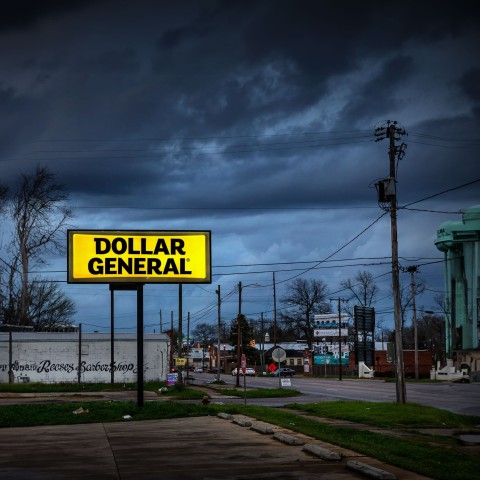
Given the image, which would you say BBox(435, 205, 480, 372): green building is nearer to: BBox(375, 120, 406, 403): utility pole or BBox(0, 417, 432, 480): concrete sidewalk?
BBox(375, 120, 406, 403): utility pole

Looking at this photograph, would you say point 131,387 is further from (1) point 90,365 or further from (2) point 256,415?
(2) point 256,415

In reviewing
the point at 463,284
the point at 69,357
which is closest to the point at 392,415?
the point at 69,357

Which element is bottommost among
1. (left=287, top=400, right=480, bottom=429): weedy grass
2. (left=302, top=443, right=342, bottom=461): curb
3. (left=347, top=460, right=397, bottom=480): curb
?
(left=287, top=400, right=480, bottom=429): weedy grass

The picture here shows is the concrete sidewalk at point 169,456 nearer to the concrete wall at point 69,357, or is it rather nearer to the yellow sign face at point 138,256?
the yellow sign face at point 138,256

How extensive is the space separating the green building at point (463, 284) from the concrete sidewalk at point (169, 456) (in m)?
59.1

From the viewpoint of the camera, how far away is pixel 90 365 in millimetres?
57562

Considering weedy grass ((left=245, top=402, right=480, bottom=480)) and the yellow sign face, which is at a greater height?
the yellow sign face

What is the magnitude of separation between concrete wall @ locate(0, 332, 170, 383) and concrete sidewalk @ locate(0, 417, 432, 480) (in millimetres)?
39193

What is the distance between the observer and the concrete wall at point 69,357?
185 ft

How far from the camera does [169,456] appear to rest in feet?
43.4

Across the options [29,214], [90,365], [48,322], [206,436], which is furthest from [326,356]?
[206,436]

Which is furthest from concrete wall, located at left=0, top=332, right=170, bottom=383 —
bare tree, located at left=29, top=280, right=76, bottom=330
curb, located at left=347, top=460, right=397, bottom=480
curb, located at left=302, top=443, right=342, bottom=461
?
curb, located at left=347, top=460, right=397, bottom=480

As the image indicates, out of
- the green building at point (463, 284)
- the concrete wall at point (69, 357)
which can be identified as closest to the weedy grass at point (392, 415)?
the concrete wall at point (69, 357)

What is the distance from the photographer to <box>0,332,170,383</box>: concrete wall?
2222 inches
